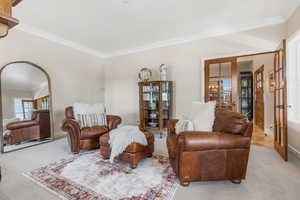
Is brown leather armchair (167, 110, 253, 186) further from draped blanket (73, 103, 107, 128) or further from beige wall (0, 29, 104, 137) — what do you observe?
beige wall (0, 29, 104, 137)

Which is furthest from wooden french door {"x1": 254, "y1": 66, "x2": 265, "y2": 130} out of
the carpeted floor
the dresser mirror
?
the dresser mirror

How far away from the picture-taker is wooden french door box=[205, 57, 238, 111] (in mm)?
3314

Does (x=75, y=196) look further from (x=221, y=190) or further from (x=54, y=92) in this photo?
(x=54, y=92)

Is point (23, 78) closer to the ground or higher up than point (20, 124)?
higher up

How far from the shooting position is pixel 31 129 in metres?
3.18

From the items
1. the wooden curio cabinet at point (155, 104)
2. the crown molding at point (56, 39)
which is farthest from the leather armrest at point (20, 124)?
the wooden curio cabinet at point (155, 104)

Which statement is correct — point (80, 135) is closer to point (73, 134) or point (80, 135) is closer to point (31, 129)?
point (73, 134)

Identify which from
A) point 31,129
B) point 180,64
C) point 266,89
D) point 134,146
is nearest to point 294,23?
point 266,89

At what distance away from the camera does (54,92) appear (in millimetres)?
3680

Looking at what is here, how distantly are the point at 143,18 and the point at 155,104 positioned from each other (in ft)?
6.77

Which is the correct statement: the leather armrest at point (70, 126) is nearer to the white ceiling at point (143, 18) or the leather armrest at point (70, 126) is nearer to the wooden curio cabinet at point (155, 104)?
the wooden curio cabinet at point (155, 104)

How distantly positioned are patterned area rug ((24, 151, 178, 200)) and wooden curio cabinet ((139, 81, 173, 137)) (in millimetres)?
1584

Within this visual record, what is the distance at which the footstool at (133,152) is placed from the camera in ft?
6.77

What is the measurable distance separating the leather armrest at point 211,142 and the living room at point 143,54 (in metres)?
0.22
